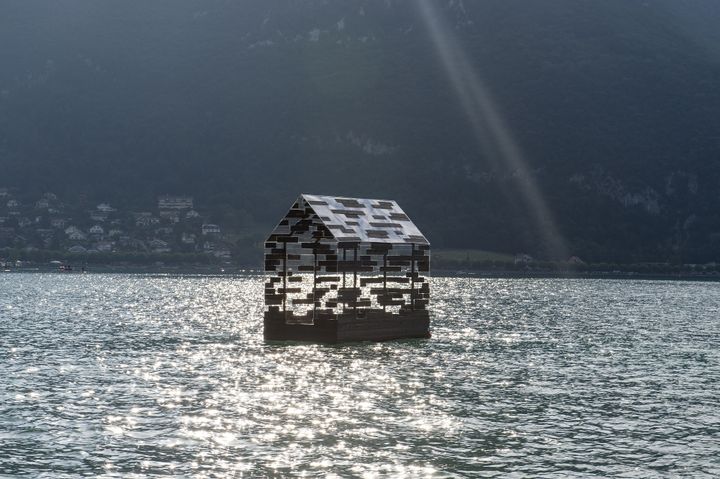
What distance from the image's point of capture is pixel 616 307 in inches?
4926

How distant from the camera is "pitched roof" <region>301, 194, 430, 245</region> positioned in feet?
199

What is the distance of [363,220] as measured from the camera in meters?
63.4

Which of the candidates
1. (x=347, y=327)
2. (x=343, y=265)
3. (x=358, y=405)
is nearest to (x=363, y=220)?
(x=343, y=265)

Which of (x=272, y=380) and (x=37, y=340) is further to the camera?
(x=37, y=340)

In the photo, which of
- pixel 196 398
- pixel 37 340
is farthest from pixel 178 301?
pixel 196 398

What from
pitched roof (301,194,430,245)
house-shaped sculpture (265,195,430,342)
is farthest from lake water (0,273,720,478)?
pitched roof (301,194,430,245)

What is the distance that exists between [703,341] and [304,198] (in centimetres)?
3682

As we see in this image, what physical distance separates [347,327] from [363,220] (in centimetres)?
837

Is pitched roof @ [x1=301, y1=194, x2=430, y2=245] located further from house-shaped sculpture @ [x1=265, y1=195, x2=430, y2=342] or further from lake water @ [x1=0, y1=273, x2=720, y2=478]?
lake water @ [x1=0, y1=273, x2=720, y2=478]

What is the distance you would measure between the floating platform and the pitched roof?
17.9ft

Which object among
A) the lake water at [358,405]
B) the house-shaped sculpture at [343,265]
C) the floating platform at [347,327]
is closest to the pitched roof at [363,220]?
the house-shaped sculpture at [343,265]

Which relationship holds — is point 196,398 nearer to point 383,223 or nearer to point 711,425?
point 711,425

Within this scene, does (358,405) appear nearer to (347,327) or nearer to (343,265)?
(347,327)

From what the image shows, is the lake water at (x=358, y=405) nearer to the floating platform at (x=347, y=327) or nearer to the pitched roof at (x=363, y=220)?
the floating platform at (x=347, y=327)
